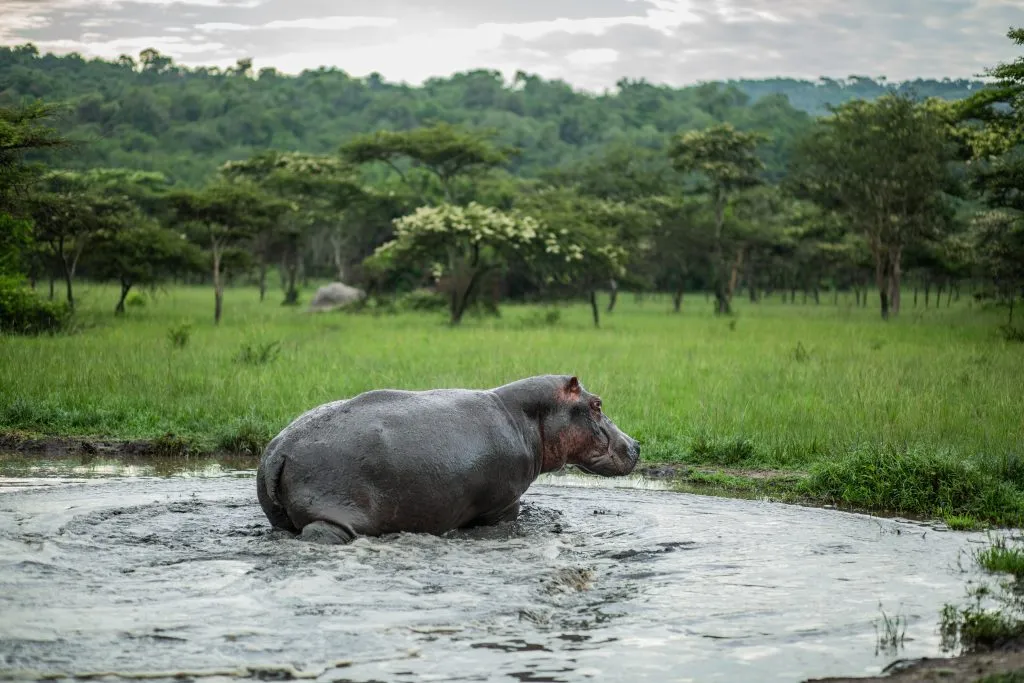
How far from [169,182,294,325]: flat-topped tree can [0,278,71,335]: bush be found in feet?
23.7

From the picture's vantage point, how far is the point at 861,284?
68.4 metres

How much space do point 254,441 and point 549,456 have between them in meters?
4.70

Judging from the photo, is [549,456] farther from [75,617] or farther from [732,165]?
[732,165]

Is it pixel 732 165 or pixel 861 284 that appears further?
pixel 861 284

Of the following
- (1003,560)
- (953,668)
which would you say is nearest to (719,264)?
(1003,560)

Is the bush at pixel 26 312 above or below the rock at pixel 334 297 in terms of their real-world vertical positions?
above

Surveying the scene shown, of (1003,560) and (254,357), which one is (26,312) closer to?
(254,357)

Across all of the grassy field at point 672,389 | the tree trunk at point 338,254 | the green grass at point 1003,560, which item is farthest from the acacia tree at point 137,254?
the green grass at point 1003,560

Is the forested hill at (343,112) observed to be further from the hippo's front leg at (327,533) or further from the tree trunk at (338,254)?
the hippo's front leg at (327,533)

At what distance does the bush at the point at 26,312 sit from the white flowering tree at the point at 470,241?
11.6 metres

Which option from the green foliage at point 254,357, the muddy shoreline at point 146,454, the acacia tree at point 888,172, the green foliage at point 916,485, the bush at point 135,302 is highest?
the acacia tree at point 888,172

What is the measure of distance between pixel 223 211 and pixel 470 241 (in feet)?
23.8

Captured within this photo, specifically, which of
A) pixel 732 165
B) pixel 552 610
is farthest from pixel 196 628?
pixel 732 165

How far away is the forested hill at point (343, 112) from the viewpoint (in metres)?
82.6
